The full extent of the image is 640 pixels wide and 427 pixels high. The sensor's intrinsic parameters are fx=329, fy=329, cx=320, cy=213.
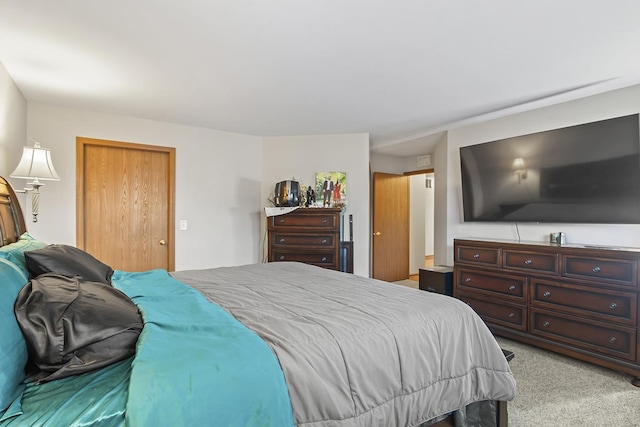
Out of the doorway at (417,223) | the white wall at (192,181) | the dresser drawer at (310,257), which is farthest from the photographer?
the doorway at (417,223)

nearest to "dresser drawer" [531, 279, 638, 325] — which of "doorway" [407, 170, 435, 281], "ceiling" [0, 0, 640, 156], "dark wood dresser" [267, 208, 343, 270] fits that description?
"ceiling" [0, 0, 640, 156]

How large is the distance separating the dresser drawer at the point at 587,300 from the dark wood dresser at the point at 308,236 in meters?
2.02

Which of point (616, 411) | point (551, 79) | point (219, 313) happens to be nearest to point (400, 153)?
point (551, 79)

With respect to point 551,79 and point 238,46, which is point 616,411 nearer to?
point 551,79

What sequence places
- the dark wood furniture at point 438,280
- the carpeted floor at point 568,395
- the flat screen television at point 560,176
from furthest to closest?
the dark wood furniture at point 438,280
the flat screen television at point 560,176
the carpeted floor at point 568,395

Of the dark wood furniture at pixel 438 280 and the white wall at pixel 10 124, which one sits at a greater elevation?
the white wall at pixel 10 124

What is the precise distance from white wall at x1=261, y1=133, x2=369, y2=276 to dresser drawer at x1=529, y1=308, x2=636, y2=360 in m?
2.17

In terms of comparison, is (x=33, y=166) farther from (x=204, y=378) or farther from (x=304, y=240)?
(x=304, y=240)

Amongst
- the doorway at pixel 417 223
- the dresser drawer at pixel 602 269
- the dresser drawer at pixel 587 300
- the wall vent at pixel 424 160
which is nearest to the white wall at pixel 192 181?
the wall vent at pixel 424 160

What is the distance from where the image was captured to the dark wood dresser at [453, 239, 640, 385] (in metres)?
2.48

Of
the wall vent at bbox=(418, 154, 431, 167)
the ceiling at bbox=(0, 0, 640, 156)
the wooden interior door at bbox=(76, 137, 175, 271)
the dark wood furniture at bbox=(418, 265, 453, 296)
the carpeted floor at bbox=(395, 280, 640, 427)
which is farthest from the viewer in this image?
the wall vent at bbox=(418, 154, 431, 167)

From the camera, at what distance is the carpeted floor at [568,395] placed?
196 cm

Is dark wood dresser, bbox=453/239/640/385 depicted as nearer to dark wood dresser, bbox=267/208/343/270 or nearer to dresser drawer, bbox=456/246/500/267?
dresser drawer, bbox=456/246/500/267

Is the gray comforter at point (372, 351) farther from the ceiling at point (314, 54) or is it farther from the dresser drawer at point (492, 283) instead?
the dresser drawer at point (492, 283)
